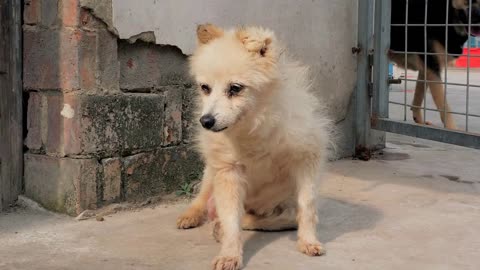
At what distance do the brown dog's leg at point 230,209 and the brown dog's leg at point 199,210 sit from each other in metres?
0.28

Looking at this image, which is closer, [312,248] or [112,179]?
[312,248]

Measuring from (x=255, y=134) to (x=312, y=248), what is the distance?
573mm

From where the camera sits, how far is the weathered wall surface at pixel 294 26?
3664 millimetres

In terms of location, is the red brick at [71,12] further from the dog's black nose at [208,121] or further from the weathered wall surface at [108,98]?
the dog's black nose at [208,121]

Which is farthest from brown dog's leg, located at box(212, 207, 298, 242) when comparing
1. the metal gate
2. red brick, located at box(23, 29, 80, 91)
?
the metal gate

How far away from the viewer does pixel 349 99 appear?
5266mm

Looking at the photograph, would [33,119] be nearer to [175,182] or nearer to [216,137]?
[175,182]

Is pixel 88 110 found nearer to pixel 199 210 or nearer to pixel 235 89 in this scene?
pixel 199 210

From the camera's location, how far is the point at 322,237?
3188 mm

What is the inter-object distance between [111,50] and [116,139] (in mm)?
493

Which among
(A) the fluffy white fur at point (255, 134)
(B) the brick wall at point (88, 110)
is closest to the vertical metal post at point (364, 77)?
(B) the brick wall at point (88, 110)

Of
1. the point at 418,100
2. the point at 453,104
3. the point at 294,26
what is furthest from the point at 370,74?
the point at 453,104

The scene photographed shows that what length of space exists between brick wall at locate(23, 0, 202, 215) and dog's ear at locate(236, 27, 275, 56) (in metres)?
0.98

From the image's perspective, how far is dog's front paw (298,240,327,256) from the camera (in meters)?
2.88
